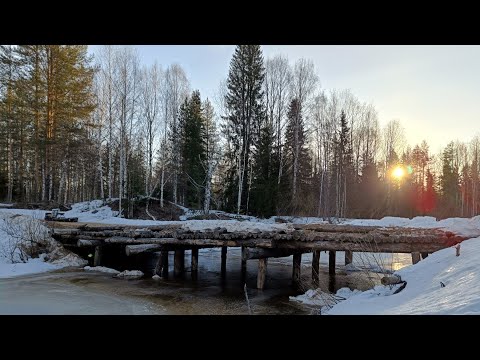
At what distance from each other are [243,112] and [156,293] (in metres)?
24.6

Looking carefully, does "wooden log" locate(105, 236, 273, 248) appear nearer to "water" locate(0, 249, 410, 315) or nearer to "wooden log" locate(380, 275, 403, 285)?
"water" locate(0, 249, 410, 315)

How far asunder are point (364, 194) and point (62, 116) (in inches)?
1280

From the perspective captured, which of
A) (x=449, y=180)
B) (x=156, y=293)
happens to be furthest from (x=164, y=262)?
(x=449, y=180)

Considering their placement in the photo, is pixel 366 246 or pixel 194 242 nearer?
pixel 366 246

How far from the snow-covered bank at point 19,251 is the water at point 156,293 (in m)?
0.97

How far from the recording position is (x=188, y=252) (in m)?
23.3

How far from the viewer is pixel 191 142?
35750 mm

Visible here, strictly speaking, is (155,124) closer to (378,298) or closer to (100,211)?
(100,211)

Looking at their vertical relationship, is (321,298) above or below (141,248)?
below

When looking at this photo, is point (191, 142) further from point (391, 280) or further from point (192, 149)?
point (391, 280)

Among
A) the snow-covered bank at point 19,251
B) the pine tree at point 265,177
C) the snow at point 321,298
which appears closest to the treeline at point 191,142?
the pine tree at point 265,177

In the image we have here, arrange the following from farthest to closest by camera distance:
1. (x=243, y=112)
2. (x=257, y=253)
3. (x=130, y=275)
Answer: (x=243, y=112) → (x=130, y=275) → (x=257, y=253)

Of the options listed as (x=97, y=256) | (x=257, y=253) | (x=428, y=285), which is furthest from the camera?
(x=97, y=256)
